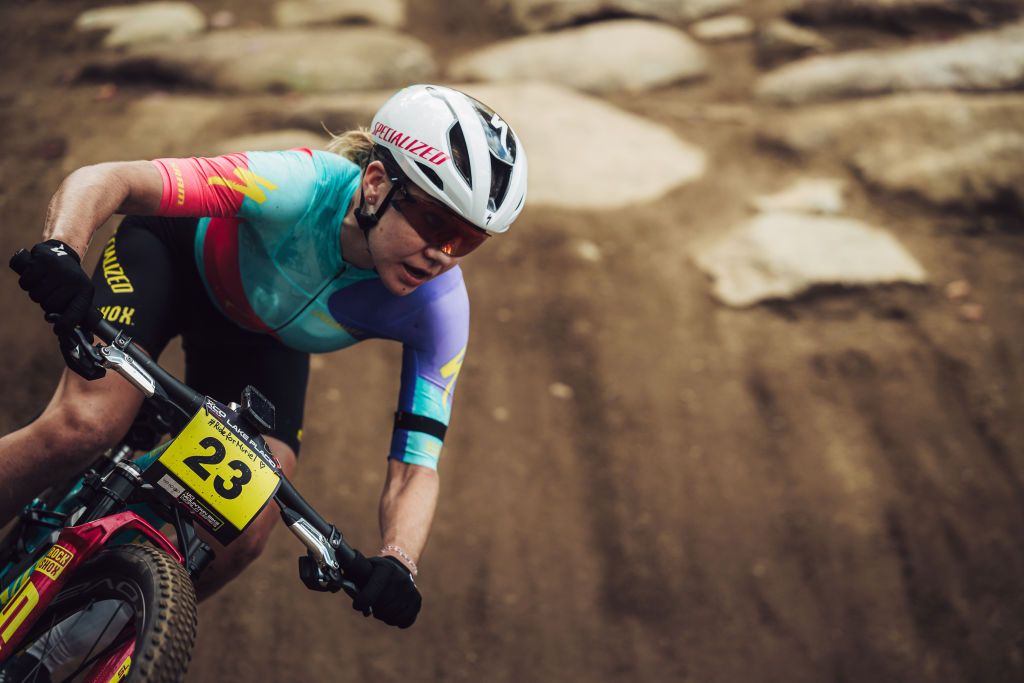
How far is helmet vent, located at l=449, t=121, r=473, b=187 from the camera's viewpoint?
2.81 metres

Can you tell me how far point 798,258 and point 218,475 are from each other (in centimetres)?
619

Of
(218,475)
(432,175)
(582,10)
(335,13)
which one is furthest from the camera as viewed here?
(582,10)

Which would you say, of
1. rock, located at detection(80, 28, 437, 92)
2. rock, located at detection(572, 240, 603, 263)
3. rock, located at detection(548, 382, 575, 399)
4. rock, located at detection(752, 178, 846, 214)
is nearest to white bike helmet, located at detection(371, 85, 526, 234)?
rock, located at detection(548, 382, 575, 399)

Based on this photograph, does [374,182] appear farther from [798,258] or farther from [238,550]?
[798,258]

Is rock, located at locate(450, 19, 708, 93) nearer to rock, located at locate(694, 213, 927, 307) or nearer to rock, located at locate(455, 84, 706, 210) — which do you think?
rock, located at locate(455, 84, 706, 210)

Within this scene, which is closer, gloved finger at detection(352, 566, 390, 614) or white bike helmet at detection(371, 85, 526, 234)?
gloved finger at detection(352, 566, 390, 614)

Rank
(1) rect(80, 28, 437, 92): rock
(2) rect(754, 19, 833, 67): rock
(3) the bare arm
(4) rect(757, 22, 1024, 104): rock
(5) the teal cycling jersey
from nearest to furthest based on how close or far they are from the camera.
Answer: (3) the bare arm
(5) the teal cycling jersey
(1) rect(80, 28, 437, 92): rock
(4) rect(757, 22, 1024, 104): rock
(2) rect(754, 19, 833, 67): rock

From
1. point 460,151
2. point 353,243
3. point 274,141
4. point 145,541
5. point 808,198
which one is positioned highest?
point 460,151

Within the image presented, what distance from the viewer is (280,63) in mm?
8977

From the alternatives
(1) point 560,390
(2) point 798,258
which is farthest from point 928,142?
(1) point 560,390

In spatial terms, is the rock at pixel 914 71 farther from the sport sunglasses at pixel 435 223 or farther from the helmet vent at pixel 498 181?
the sport sunglasses at pixel 435 223

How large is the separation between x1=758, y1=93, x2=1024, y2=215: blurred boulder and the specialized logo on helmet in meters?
6.70

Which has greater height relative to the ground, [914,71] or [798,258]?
[914,71]

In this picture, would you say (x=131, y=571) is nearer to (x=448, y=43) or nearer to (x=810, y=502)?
(x=810, y=502)
